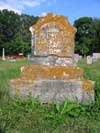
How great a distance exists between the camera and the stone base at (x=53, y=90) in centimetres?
836

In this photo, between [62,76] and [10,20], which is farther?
[10,20]

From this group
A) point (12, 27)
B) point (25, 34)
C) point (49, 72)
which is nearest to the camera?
point (49, 72)

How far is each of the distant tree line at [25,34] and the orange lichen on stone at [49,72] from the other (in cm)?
6683

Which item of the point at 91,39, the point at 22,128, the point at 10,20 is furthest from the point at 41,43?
the point at 10,20

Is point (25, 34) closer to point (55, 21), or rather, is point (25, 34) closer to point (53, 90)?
point (55, 21)

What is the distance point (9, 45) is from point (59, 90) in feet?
250

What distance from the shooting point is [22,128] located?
248 inches

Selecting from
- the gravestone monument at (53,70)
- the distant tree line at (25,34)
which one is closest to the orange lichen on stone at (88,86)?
the gravestone monument at (53,70)

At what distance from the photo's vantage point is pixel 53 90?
838cm

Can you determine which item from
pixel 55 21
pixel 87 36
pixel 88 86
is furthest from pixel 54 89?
pixel 87 36

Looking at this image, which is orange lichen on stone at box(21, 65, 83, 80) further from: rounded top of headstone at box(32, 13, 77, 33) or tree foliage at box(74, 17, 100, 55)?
tree foliage at box(74, 17, 100, 55)

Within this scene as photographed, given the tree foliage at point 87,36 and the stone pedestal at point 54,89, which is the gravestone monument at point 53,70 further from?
the tree foliage at point 87,36

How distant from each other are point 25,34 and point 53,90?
85.8 metres

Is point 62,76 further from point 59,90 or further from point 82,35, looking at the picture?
point 82,35
